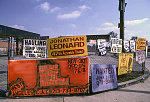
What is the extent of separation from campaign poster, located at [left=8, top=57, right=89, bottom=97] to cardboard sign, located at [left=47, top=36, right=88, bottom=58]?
0.72ft

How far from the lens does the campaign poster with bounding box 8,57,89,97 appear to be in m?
3.68

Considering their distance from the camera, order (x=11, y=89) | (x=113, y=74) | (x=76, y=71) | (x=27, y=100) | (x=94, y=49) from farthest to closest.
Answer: (x=94, y=49)
(x=113, y=74)
(x=76, y=71)
(x=11, y=89)
(x=27, y=100)

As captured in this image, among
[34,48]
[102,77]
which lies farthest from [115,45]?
[34,48]

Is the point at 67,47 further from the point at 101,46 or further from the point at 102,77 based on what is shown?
the point at 102,77

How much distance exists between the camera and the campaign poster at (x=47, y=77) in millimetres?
3684

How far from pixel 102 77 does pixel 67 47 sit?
1826 mm

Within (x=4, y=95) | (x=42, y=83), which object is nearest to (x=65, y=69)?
(x=42, y=83)

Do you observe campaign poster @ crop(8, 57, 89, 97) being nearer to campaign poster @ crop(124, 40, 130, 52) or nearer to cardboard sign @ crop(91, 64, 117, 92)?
cardboard sign @ crop(91, 64, 117, 92)

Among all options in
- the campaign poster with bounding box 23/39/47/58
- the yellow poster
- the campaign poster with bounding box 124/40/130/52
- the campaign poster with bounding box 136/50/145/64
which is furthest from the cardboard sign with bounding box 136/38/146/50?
the campaign poster with bounding box 23/39/47/58

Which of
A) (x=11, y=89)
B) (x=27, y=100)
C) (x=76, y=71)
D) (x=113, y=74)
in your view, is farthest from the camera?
(x=113, y=74)

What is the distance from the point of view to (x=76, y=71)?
12.8 ft

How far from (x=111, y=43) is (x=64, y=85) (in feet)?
9.93

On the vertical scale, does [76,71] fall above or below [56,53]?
below

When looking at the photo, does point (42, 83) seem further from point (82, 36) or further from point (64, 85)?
point (82, 36)
